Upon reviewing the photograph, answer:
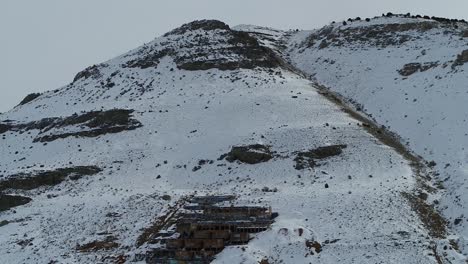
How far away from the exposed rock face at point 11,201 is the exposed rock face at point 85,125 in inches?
497

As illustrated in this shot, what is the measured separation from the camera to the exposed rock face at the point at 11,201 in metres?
43.2

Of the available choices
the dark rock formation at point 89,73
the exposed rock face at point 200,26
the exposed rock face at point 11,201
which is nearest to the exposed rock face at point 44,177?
the exposed rock face at point 11,201

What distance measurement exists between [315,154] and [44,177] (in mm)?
21866

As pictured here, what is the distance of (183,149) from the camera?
50125 millimetres

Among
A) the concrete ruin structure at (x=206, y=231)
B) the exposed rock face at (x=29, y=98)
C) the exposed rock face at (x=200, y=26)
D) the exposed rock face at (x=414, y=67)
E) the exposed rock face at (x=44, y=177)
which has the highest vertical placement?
the exposed rock face at (x=200, y=26)

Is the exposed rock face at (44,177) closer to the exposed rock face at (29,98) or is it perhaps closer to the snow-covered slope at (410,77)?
the snow-covered slope at (410,77)

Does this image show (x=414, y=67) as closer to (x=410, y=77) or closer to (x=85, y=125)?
(x=410, y=77)

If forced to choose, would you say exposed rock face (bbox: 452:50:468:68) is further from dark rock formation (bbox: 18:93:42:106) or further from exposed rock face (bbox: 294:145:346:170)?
dark rock formation (bbox: 18:93:42:106)

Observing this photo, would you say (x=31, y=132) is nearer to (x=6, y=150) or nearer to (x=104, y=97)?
(x=6, y=150)

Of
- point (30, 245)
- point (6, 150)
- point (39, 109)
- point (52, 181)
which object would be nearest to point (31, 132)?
point (6, 150)

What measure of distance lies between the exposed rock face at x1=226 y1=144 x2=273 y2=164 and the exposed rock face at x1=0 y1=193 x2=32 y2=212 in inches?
625

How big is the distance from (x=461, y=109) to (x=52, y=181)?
34.1 meters

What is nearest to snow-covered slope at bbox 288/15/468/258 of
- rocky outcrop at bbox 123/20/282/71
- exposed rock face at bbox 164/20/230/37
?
rocky outcrop at bbox 123/20/282/71

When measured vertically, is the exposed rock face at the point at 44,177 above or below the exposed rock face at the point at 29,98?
below
